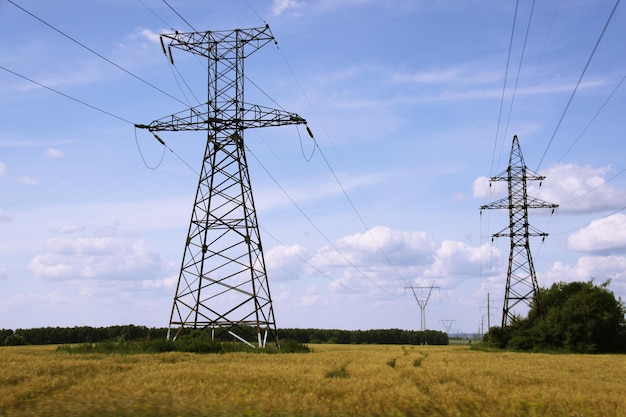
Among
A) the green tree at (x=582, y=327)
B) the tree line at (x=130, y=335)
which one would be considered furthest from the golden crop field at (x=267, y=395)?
the green tree at (x=582, y=327)

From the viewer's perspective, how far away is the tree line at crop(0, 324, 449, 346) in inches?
4060

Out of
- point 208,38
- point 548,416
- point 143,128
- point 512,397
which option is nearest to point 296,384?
point 512,397

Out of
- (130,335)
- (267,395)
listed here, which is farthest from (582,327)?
(130,335)

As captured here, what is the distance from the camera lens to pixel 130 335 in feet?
349

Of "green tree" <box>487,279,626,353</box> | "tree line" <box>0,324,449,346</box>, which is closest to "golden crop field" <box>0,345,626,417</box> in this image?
"tree line" <box>0,324,449,346</box>

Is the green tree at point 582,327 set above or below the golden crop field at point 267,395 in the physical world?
above

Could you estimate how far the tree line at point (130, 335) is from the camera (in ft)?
338

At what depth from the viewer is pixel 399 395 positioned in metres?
18.2

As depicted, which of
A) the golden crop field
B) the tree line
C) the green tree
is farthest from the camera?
the tree line

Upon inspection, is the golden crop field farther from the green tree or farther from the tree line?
the green tree

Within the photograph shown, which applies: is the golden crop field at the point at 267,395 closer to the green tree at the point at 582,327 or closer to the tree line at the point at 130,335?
the tree line at the point at 130,335

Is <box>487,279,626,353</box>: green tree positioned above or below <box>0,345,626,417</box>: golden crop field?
above

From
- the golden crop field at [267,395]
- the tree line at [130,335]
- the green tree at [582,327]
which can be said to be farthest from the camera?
the tree line at [130,335]

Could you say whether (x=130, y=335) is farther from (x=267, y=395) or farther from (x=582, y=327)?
(x=267, y=395)
